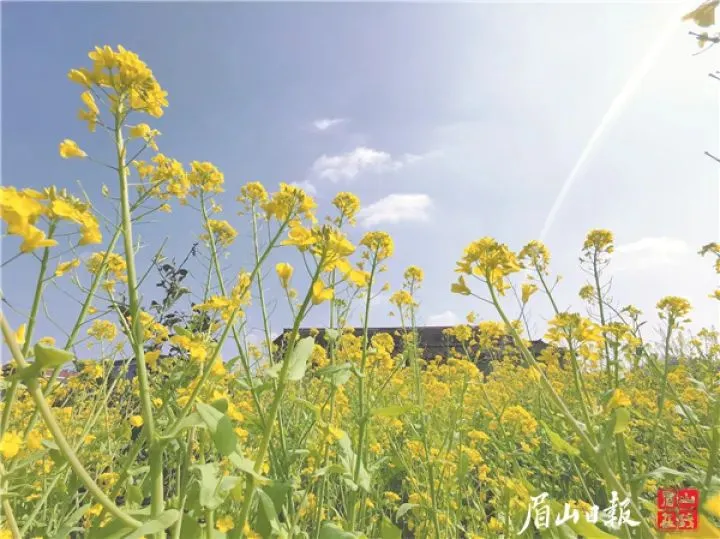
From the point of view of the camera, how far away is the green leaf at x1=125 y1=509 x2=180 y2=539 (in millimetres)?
744

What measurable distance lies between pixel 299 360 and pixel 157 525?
1.30 ft

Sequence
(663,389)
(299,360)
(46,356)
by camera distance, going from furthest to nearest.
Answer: (663,389) < (299,360) < (46,356)

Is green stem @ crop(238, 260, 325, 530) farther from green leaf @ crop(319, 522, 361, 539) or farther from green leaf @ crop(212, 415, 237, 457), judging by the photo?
green leaf @ crop(319, 522, 361, 539)

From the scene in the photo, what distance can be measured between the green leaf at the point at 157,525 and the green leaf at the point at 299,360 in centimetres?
→ 32

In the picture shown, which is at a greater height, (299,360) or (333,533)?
(299,360)

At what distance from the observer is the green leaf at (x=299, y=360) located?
0.97 meters

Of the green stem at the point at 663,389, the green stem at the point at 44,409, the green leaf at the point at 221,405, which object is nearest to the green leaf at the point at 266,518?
the green leaf at the point at 221,405

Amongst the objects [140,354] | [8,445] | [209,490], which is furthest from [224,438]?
[8,445]

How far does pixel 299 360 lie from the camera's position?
101 cm

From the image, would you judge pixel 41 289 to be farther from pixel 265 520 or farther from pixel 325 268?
pixel 265 520

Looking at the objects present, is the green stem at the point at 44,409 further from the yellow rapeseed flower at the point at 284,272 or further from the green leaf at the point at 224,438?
the yellow rapeseed flower at the point at 284,272

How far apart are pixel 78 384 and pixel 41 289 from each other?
81.3 inches

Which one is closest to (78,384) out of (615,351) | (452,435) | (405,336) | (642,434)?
(405,336)

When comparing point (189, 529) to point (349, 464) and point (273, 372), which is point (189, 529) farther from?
point (349, 464)
